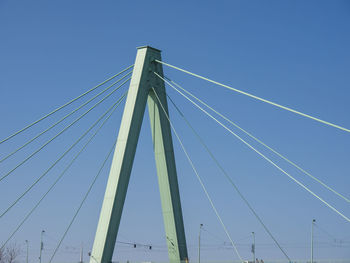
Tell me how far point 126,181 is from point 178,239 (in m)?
4.47

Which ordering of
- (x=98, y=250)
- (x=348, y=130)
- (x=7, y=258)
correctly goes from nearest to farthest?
1. (x=348, y=130)
2. (x=98, y=250)
3. (x=7, y=258)

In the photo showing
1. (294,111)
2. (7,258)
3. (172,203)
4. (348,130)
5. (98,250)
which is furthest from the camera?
(7,258)

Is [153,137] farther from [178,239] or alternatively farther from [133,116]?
[178,239]

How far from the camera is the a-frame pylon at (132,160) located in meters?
42.4

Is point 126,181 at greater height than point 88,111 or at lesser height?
lesser

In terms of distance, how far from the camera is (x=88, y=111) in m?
47.1

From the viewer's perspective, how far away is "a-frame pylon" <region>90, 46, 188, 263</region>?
139 ft

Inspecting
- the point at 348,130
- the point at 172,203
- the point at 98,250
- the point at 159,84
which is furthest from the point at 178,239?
the point at 348,130

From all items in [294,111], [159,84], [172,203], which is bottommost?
[172,203]

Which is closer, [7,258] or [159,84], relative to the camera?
[159,84]

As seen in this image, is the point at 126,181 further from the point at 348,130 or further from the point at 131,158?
the point at 348,130

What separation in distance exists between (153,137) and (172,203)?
3.88m

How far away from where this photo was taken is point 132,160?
1724 inches

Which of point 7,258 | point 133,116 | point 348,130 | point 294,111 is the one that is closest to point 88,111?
point 133,116
